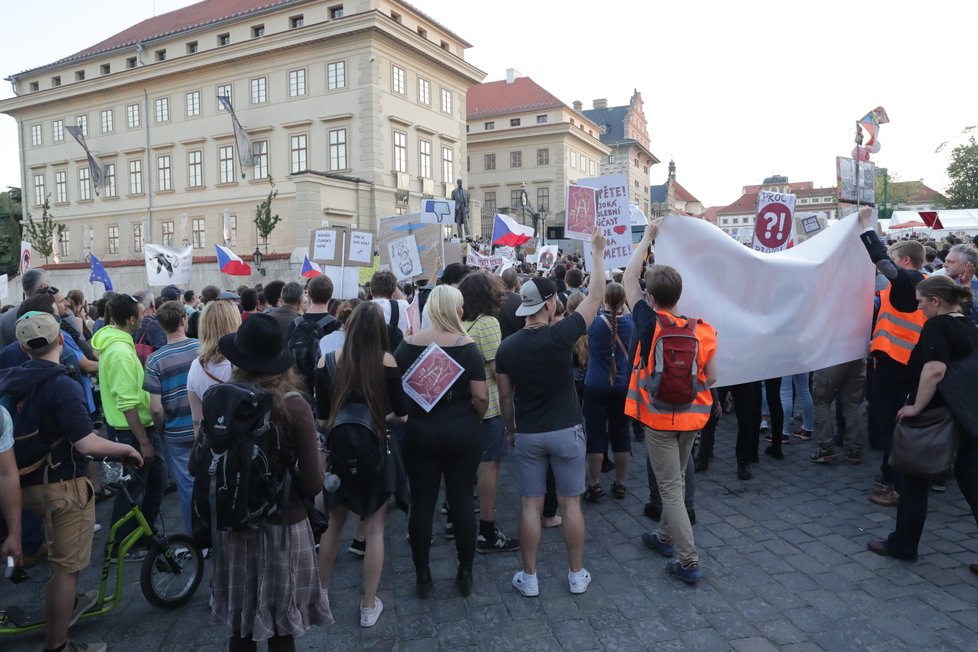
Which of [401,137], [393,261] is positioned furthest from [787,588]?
[401,137]

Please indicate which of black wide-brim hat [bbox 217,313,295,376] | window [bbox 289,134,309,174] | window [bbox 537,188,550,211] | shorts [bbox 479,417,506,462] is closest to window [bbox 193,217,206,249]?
window [bbox 289,134,309,174]

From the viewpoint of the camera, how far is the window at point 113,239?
135 ft

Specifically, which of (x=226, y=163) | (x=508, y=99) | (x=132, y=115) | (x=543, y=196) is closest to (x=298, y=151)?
(x=226, y=163)

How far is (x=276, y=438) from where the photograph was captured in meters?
2.76

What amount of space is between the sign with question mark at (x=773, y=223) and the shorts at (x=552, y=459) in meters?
4.37

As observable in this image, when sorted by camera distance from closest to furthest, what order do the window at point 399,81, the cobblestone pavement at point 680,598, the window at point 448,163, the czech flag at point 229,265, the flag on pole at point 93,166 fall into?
the cobblestone pavement at point 680,598 → the czech flag at point 229,265 → the window at point 399,81 → the window at point 448,163 → the flag on pole at point 93,166

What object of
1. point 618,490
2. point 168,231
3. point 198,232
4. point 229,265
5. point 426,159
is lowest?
point 618,490

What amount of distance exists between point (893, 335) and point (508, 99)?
55374 millimetres

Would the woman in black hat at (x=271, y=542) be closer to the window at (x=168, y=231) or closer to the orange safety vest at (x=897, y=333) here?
the orange safety vest at (x=897, y=333)

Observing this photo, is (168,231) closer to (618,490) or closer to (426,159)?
(426,159)

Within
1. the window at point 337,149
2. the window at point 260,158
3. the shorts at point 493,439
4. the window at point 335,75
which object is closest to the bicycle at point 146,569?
the shorts at point 493,439

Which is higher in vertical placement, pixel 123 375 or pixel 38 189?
pixel 38 189

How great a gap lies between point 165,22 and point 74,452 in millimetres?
49398

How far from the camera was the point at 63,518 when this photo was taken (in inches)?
132
